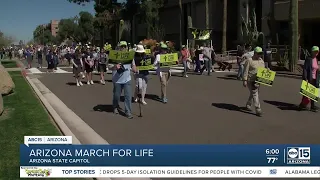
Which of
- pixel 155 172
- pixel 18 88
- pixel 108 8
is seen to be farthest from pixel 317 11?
pixel 108 8

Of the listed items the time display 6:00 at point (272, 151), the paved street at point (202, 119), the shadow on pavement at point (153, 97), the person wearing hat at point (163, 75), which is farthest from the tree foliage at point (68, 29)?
the time display 6:00 at point (272, 151)

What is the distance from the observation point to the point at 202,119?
9250mm

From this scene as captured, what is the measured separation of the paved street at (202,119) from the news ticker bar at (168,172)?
1983 mm

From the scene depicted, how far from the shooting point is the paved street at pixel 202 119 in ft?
24.6

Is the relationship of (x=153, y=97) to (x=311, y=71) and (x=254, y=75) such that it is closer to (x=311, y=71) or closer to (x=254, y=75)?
(x=254, y=75)

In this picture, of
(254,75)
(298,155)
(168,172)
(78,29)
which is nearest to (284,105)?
(254,75)

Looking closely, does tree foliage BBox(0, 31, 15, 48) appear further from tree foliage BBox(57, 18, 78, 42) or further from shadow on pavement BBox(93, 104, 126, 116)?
shadow on pavement BBox(93, 104, 126, 116)

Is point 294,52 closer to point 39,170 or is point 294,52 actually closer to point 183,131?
point 183,131

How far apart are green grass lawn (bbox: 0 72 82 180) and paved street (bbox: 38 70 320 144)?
97 cm

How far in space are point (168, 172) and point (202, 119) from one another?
4205 mm

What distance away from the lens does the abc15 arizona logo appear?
16.8 ft

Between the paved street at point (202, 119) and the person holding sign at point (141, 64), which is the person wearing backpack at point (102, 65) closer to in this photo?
the paved street at point (202, 119)

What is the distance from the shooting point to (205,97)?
42.1 ft

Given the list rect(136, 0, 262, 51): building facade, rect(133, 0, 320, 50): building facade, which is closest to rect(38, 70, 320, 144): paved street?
rect(133, 0, 320, 50): building facade
